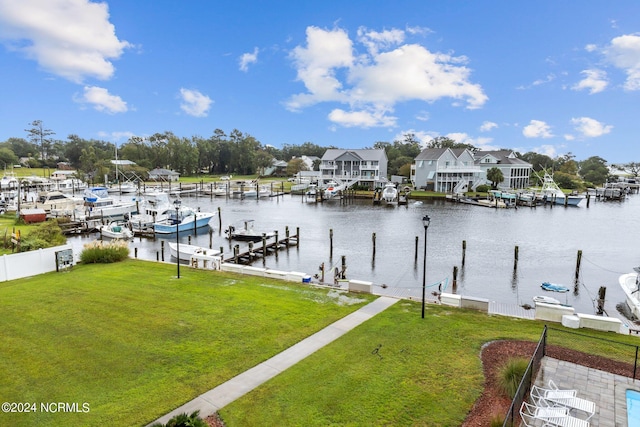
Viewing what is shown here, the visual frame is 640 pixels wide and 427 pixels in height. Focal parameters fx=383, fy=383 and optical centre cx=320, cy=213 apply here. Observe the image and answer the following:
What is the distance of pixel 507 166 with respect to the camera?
90125mm

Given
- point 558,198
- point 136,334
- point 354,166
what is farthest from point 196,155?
point 136,334

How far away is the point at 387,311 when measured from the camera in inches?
602

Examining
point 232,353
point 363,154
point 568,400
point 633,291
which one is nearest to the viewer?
point 568,400

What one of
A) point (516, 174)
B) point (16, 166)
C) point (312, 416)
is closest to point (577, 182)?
point (516, 174)

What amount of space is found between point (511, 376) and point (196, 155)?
129773 millimetres

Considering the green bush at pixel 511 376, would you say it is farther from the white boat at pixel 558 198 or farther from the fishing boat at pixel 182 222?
the white boat at pixel 558 198

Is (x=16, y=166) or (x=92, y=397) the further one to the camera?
(x=16, y=166)

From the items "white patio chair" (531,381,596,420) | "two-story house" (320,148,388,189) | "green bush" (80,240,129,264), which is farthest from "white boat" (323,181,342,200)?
"white patio chair" (531,381,596,420)

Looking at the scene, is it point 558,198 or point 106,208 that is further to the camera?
point 558,198

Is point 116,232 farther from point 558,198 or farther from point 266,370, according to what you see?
point 558,198

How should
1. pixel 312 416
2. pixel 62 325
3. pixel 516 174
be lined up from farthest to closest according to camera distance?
1. pixel 516 174
2. pixel 62 325
3. pixel 312 416

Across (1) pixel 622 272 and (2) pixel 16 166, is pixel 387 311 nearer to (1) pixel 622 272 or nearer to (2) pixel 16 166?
(1) pixel 622 272

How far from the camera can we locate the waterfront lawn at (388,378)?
870 cm

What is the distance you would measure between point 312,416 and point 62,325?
33.0 feet
